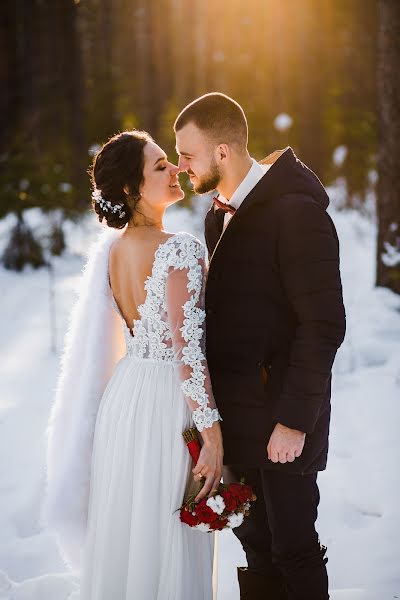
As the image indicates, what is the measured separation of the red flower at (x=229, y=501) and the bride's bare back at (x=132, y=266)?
80 centimetres

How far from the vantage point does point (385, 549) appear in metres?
3.60

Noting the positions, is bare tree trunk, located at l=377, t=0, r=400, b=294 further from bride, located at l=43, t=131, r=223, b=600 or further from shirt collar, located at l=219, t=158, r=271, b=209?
bride, located at l=43, t=131, r=223, b=600

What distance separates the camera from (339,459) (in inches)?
184

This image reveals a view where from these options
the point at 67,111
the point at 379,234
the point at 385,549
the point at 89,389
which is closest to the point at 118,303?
the point at 89,389

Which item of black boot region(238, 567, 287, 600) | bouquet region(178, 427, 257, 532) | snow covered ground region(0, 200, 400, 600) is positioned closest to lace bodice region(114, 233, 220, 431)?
bouquet region(178, 427, 257, 532)

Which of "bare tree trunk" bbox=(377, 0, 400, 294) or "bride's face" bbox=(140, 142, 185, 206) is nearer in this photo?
"bride's face" bbox=(140, 142, 185, 206)

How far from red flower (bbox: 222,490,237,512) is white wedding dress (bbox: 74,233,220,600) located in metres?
0.25

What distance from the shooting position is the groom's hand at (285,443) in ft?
7.95

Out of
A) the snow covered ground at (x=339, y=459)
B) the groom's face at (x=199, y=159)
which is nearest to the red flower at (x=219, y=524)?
the snow covered ground at (x=339, y=459)

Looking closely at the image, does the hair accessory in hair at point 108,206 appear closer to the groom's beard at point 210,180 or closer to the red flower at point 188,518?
the groom's beard at point 210,180

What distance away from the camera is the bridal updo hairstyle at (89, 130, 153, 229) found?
2.65 m

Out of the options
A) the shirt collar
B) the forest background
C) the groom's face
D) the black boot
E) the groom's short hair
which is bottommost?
the black boot

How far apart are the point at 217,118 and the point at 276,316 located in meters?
0.84

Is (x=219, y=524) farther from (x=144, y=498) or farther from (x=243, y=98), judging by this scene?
(x=243, y=98)
